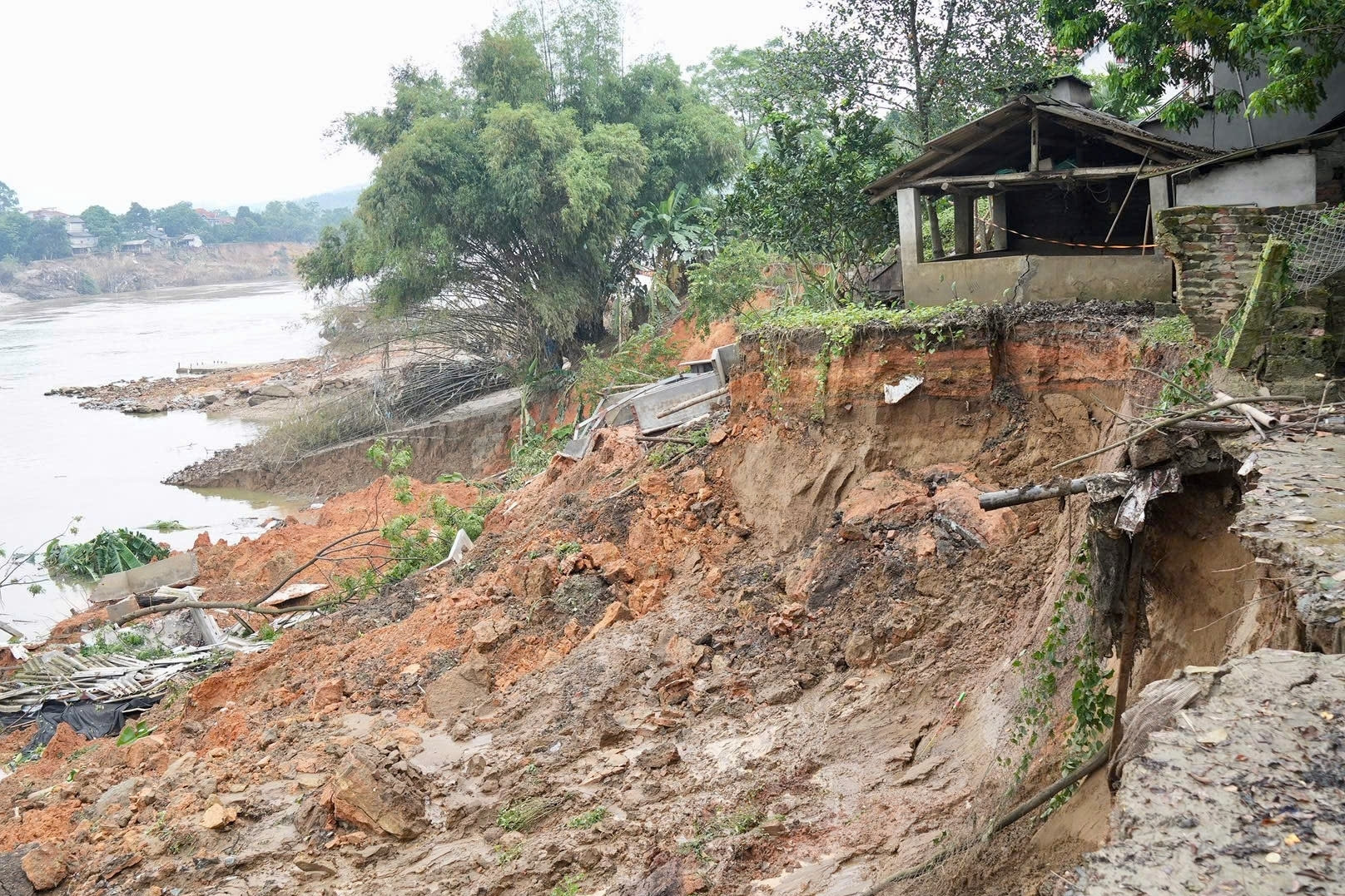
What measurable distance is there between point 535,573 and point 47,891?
4911mm

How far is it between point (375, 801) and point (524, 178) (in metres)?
18.0

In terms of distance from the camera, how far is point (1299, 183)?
1127 cm

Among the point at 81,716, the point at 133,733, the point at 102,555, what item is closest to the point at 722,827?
the point at 133,733

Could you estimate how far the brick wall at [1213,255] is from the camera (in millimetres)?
7125

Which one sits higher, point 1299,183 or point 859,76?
point 859,76

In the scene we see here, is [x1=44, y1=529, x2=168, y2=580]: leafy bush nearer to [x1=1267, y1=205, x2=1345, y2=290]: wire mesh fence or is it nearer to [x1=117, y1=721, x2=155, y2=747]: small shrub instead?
[x1=117, y1=721, x2=155, y2=747]: small shrub

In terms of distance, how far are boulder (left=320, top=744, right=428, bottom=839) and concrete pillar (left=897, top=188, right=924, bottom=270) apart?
372 inches

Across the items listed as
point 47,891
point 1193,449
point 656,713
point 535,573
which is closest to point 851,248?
point 535,573

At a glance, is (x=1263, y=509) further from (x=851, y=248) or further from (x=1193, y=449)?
(x=851, y=248)

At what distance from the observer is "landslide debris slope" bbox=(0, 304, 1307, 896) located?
644 cm

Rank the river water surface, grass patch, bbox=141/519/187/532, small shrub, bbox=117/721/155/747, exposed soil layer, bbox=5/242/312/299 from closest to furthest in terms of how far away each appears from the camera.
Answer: small shrub, bbox=117/721/155/747 → grass patch, bbox=141/519/187/532 → the river water surface → exposed soil layer, bbox=5/242/312/299

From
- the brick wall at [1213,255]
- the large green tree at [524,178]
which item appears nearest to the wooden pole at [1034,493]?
the brick wall at [1213,255]

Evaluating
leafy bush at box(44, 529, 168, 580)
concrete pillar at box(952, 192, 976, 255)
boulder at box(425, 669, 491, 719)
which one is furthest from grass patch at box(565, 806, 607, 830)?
leafy bush at box(44, 529, 168, 580)

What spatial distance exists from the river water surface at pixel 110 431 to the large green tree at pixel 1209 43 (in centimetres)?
1873
